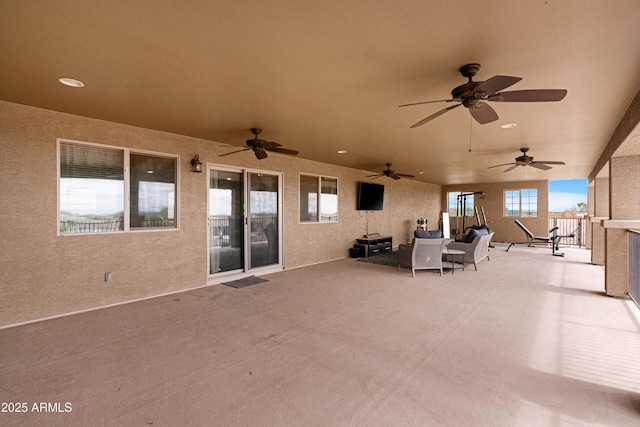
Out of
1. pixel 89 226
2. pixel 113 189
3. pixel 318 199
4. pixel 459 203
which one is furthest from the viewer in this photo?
pixel 459 203

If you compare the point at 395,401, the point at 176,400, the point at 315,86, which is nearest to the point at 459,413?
the point at 395,401

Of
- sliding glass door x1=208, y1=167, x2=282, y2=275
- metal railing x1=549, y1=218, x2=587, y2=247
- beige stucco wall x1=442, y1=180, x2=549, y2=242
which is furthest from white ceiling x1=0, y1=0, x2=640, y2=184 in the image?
metal railing x1=549, y1=218, x2=587, y2=247

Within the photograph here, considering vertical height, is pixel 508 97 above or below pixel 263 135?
below

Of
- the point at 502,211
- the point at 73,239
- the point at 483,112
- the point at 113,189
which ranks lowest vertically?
the point at 73,239

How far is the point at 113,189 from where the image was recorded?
4.21m

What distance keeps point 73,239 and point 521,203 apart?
46.5 feet

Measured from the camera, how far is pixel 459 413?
1915 millimetres

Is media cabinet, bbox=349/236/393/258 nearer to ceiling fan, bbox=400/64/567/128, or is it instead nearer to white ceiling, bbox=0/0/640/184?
white ceiling, bbox=0/0/640/184

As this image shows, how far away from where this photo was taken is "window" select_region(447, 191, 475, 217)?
42.3ft

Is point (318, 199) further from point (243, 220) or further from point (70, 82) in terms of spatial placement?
point (70, 82)

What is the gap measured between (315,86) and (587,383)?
3.44 meters

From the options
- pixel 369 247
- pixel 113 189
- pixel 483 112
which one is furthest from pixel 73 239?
pixel 369 247

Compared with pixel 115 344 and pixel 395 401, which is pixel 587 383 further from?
pixel 115 344

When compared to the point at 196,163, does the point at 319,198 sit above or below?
below
